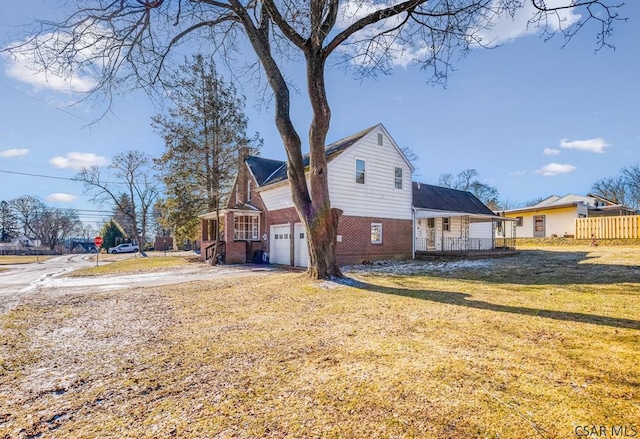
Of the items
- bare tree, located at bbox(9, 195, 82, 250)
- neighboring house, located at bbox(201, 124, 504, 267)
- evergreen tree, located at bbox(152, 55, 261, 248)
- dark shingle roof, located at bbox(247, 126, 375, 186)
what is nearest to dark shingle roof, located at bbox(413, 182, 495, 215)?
neighboring house, located at bbox(201, 124, 504, 267)

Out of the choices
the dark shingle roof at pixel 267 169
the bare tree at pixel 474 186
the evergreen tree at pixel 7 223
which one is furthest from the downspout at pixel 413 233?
the evergreen tree at pixel 7 223

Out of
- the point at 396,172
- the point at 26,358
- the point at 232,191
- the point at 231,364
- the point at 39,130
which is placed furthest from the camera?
the point at 232,191

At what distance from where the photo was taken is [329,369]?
11.3ft

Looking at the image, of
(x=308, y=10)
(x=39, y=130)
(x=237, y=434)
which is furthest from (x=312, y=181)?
(x=39, y=130)

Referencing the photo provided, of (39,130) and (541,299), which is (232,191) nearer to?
(39,130)

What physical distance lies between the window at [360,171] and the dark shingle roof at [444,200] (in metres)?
4.61

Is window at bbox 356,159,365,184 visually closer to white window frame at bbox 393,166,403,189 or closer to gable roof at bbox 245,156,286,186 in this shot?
white window frame at bbox 393,166,403,189

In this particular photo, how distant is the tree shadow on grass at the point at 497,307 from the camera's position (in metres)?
4.96

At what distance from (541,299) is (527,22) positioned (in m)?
6.10

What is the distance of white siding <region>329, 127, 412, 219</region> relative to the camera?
50.7 ft

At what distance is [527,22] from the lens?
7.32 m

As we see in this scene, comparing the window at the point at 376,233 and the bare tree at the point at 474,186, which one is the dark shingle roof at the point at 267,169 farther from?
the bare tree at the point at 474,186

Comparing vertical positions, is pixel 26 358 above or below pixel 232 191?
below

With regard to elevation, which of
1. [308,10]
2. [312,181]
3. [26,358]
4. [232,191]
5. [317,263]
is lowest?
[26,358]
